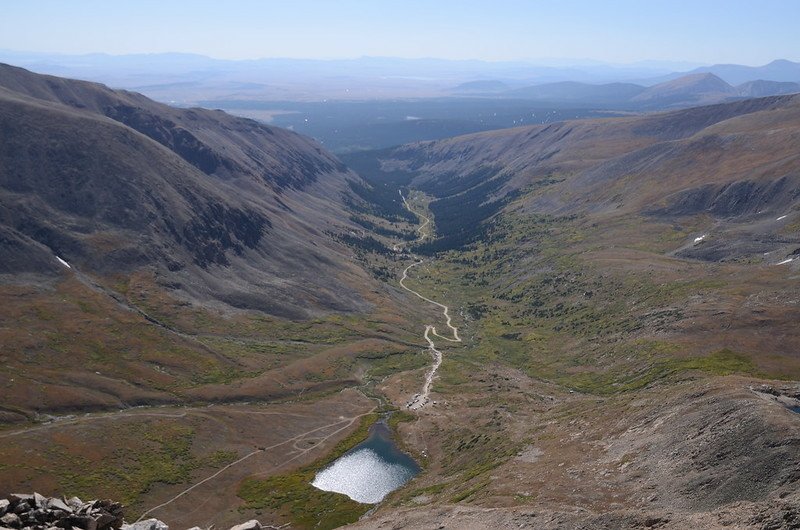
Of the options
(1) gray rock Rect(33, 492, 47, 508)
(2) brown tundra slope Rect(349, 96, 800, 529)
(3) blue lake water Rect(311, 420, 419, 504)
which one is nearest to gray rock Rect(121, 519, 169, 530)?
(1) gray rock Rect(33, 492, 47, 508)

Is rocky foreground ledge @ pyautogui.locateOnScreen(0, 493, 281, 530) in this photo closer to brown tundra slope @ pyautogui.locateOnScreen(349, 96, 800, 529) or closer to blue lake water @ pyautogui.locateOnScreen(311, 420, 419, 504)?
brown tundra slope @ pyautogui.locateOnScreen(349, 96, 800, 529)

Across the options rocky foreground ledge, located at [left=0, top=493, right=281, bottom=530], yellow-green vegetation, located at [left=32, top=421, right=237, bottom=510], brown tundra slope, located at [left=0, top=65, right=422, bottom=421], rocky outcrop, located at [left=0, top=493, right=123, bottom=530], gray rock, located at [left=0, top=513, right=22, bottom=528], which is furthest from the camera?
brown tundra slope, located at [left=0, top=65, right=422, bottom=421]

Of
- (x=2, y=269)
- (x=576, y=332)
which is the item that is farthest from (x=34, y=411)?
(x=576, y=332)

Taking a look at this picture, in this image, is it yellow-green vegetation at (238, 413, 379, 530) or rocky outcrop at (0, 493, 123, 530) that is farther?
yellow-green vegetation at (238, 413, 379, 530)

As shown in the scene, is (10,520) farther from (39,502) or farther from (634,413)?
(634,413)

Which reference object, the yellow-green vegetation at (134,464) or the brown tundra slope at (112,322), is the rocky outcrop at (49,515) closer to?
the yellow-green vegetation at (134,464)

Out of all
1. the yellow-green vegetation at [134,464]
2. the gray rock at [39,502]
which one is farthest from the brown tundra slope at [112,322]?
the gray rock at [39,502]
